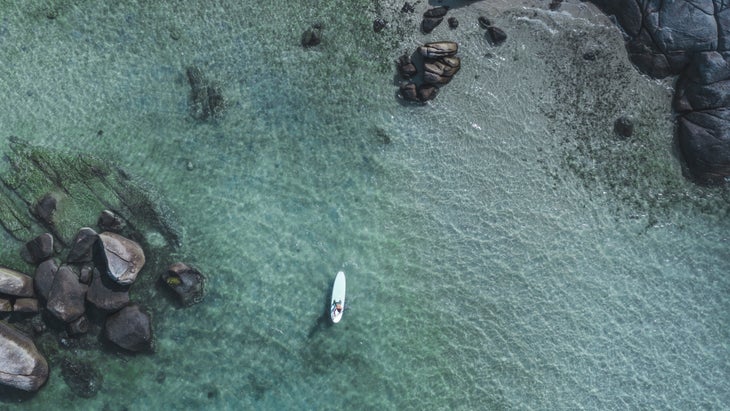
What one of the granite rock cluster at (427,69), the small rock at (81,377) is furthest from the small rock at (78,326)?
the granite rock cluster at (427,69)

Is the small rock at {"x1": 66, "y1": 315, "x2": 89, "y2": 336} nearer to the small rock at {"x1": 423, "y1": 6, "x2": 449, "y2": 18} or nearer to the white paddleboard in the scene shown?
the white paddleboard

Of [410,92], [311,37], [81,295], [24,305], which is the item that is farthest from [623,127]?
[24,305]

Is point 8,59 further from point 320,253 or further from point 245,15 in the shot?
point 320,253

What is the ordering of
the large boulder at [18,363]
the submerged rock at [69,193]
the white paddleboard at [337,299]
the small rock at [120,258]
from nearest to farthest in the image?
the large boulder at [18,363] → the small rock at [120,258] → the white paddleboard at [337,299] → the submerged rock at [69,193]

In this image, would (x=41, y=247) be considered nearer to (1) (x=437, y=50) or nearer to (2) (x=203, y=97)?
(2) (x=203, y=97)

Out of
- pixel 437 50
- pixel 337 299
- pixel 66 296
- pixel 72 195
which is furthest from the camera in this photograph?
pixel 437 50

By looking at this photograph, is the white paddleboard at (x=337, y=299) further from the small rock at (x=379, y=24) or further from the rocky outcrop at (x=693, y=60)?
the rocky outcrop at (x=693, y=60)
